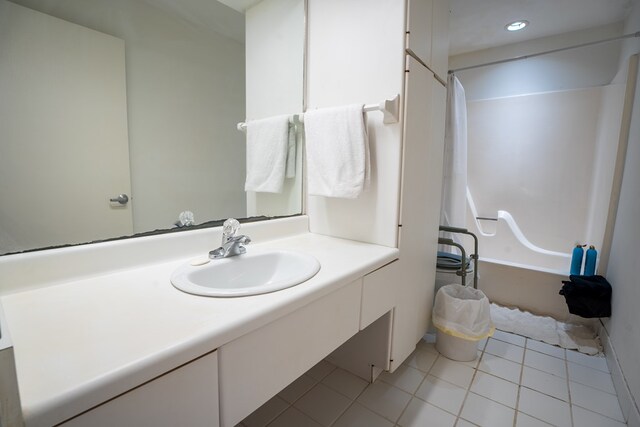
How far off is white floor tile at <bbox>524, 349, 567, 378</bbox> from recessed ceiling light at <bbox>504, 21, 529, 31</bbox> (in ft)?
7.83

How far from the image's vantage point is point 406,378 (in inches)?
61.9

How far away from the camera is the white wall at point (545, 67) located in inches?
91.7

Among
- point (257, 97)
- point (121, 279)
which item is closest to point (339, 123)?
point (257, 97)

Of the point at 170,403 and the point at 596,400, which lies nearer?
the point at 170,403

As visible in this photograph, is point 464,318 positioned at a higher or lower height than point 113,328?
lower

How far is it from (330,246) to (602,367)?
1.74 m

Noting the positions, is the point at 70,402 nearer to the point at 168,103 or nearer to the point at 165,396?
the point at 165,396

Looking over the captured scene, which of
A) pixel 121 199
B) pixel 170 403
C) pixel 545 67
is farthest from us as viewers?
pixel 545 67

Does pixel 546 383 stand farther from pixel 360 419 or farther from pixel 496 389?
pixel 360 419

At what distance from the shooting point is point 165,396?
0.54 meters

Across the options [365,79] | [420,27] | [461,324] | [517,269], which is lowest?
[461,324]

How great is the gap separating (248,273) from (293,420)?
28.5 inches

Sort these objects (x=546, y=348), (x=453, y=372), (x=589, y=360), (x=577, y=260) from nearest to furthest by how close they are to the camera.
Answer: (x=453, y=372) < (x=589, y=360) < (x=546, y=348) < (x=577, y=260)

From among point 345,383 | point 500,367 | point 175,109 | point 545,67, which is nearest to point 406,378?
point 345,383
